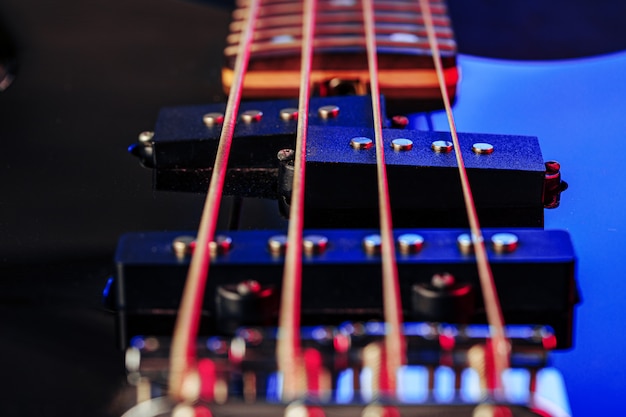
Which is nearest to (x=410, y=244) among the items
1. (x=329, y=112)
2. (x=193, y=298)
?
(x=193, y=298)

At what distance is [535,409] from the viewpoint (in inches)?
23.4

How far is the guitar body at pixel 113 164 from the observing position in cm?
69

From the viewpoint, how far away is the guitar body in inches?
27.1

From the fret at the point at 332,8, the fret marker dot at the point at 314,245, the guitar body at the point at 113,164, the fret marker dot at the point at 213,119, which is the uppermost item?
the fret marker dot at the point at 314,245

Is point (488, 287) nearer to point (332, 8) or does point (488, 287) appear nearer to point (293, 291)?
point (293, 291)

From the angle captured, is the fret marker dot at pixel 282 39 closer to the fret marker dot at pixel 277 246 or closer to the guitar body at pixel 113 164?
the guitar body at pixel 113 164

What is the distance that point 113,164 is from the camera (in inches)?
39.4

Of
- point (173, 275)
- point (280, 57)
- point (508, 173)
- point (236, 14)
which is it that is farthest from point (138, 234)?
point (236, 14)

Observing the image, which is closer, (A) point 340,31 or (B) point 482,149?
(B) point 482,149

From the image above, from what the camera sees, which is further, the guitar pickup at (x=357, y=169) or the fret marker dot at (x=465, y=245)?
the guitar pickup at (x=357, y=169)

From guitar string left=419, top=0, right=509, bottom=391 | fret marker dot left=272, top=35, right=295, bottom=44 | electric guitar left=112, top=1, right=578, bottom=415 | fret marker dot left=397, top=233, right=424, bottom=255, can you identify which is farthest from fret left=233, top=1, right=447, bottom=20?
fret marker dot left=397, top=233, right=424, bottom=255

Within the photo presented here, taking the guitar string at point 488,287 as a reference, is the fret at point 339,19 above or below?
below

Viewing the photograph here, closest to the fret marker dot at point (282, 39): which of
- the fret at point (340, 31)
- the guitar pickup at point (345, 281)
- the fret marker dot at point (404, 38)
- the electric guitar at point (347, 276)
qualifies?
the fret at point (340, 31)

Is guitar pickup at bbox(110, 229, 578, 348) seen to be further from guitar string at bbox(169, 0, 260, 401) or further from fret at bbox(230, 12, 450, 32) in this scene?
fret at bbox(230, 12, 450, 32)
